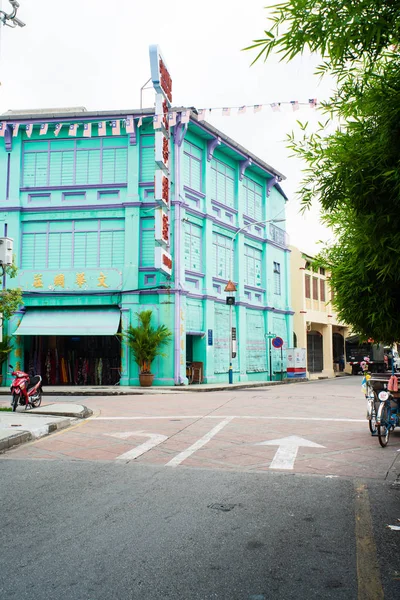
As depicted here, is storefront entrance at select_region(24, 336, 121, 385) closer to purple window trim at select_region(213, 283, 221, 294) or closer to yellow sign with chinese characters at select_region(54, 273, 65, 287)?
yellow sign with chinese characters at select_region(54, 273, 65, 287)

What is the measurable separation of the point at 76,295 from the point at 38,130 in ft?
24.6

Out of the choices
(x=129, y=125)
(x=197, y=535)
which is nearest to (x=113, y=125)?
(x=129, y=125)

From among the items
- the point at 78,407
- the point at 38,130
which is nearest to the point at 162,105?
the point at 38,130

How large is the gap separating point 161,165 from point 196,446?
15.4 m

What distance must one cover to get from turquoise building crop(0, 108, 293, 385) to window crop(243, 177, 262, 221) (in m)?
4.10

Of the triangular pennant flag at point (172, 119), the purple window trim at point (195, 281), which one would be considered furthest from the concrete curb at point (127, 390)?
the triangular pennant flag at point (172, 119)

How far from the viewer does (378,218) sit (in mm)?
4961

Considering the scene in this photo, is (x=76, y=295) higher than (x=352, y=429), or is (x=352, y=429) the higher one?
(x=76, y=295)

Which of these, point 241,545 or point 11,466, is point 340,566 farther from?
point 11,466

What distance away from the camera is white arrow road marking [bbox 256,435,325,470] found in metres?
7.30

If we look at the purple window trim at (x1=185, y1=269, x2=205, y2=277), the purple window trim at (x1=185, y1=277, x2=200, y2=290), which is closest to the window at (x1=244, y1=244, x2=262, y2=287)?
the purple window trim at (x1=185, y1=269, x2=205, y2=277)

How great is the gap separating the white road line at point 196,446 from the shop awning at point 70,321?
1232cm

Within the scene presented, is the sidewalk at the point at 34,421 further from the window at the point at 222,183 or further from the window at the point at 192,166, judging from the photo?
the window at the point at 222,183

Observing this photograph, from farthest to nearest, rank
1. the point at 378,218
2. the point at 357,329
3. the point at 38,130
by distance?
the point at 38,130
the point at 357,329
the point at 378,218
